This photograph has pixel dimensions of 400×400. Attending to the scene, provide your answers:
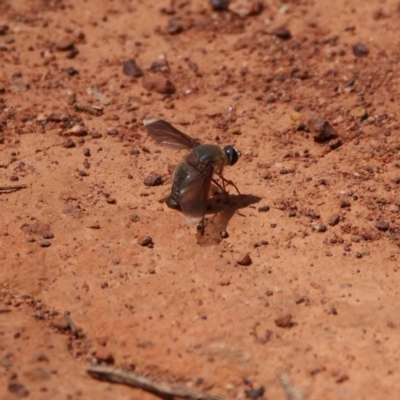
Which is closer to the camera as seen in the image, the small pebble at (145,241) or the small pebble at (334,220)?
the small pebble at (145,241)

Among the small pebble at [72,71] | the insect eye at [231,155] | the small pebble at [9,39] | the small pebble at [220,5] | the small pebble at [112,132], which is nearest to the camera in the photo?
the insect eye at [231,155]

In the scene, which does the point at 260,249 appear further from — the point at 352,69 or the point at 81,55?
the point at 81,55

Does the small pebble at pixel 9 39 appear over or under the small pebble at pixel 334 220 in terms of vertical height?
under

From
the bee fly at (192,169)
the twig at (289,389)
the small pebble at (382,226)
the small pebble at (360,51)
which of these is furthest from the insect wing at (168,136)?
the twig at (289,389)

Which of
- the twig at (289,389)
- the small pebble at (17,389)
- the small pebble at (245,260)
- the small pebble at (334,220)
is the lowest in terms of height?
the small pebble at (17,389)

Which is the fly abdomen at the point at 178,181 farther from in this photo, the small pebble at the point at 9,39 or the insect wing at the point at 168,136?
the small pebble at the point at 9,39

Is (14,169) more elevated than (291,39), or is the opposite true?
(291,39)

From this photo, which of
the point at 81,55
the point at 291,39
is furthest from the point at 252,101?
the point at 81,55
